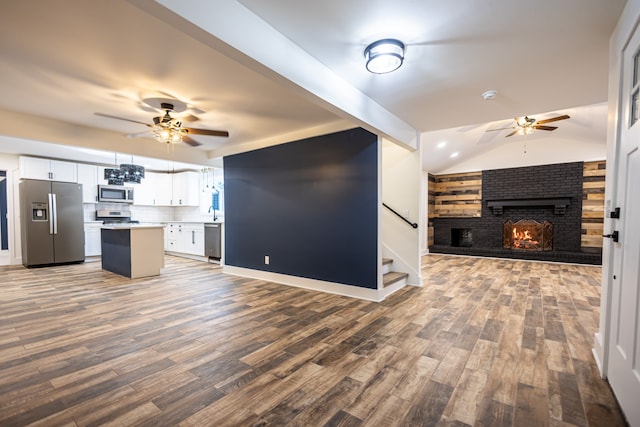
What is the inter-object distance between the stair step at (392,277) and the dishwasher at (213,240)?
3.76 m

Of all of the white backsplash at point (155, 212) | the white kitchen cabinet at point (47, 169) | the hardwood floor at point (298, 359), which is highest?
the white kitchen cabinet at point (47, 169)

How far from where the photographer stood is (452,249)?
25.2 feet

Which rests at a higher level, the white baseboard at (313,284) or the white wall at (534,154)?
the white wall at (534,154)

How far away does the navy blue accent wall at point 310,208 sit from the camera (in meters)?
3.78

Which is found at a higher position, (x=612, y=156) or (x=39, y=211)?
(x=612, y=156)

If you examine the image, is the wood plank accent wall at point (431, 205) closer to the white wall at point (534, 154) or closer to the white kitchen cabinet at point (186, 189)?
the white wall at point (534, 154)

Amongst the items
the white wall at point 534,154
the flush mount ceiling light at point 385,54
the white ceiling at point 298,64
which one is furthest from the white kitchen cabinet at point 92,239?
the white wall at point 534,154

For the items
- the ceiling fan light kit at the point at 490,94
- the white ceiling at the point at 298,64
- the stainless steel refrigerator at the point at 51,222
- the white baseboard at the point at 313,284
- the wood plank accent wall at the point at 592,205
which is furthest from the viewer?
the wood plank accent wall at the point at 592,205

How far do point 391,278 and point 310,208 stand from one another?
1541mm

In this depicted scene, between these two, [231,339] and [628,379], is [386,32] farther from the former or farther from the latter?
[231,339]

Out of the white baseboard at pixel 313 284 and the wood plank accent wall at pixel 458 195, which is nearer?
the white baseboard at pixel 313 284

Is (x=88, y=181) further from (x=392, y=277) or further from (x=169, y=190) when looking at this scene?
Answer: (x=392, y=277)

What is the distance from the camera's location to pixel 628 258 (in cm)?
162

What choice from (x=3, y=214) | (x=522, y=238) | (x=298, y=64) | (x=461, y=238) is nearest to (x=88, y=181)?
(x=3, y=214)
